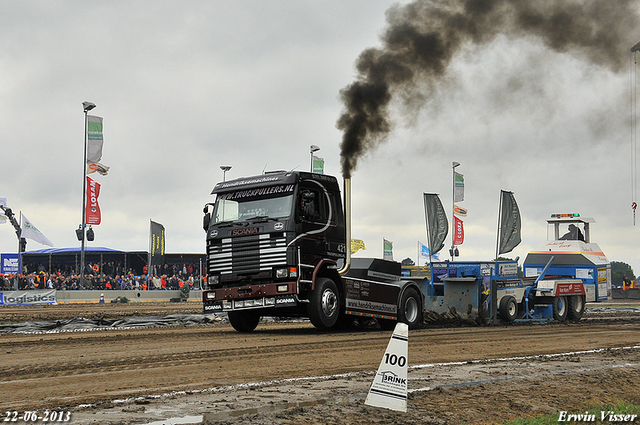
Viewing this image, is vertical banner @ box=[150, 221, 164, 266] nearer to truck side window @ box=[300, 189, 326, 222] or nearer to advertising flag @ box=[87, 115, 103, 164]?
advertising flag @ box=[87, 115, 103, 164]

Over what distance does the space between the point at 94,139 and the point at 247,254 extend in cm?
2654

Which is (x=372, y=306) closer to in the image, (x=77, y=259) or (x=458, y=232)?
(x=458, y=232)

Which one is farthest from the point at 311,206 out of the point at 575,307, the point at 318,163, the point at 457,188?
the point at 457,188

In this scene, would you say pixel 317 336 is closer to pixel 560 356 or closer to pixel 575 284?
pixel 560 356

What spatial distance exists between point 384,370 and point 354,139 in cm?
1267

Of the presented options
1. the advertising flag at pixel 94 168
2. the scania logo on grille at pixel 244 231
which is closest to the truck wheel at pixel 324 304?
the scania logo on grille at pixel 244 231

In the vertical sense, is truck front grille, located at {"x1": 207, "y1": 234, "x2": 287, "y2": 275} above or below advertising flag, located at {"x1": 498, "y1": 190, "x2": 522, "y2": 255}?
below

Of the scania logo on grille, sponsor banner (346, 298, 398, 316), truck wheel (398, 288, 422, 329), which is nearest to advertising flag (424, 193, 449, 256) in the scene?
truck wheel (398, 288, 422, 329)

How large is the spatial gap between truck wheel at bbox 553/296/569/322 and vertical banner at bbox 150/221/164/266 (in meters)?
27.1

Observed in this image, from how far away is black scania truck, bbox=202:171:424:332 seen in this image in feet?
46.6

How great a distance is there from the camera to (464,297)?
1900 centimetres

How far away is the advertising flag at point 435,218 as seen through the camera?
41.2 metres

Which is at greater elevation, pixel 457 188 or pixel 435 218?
pixel 457 188

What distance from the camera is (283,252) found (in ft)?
46.3
